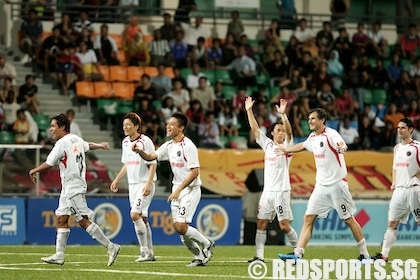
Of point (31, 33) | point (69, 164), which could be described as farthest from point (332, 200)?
point (31, 33)

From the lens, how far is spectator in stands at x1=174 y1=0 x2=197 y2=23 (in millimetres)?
34344

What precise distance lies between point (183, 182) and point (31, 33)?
15024 millimetres

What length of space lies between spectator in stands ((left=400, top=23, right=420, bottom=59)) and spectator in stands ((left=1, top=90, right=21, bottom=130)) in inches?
538

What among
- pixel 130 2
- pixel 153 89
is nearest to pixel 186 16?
pixel 130 2

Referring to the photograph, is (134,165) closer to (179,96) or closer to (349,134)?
(179,96)

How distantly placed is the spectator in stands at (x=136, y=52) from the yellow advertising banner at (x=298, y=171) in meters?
4.99

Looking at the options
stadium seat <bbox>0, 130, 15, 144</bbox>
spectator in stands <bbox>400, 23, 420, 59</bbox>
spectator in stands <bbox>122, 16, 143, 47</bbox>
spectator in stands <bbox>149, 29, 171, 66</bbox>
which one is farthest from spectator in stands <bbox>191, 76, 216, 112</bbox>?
spectator in stands <bbox>400, 23, 420, 59</bbox>

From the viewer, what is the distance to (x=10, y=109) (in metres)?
28.5

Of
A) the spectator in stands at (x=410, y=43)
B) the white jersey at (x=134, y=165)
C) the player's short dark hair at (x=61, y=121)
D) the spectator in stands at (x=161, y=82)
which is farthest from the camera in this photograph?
the spectator in stands at (x=410, y=43)

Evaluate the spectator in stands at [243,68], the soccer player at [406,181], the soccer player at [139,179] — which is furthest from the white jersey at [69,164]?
the spectator in stands at [243,68]

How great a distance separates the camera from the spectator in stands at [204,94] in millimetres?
31359

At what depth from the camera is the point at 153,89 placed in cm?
3069

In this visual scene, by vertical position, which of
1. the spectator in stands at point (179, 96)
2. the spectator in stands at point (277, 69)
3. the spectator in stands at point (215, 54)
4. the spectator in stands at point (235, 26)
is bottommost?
the spectator in stands at point (179, 96)

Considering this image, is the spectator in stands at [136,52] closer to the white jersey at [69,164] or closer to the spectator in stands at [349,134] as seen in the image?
the spectator in stands at [349,134]
